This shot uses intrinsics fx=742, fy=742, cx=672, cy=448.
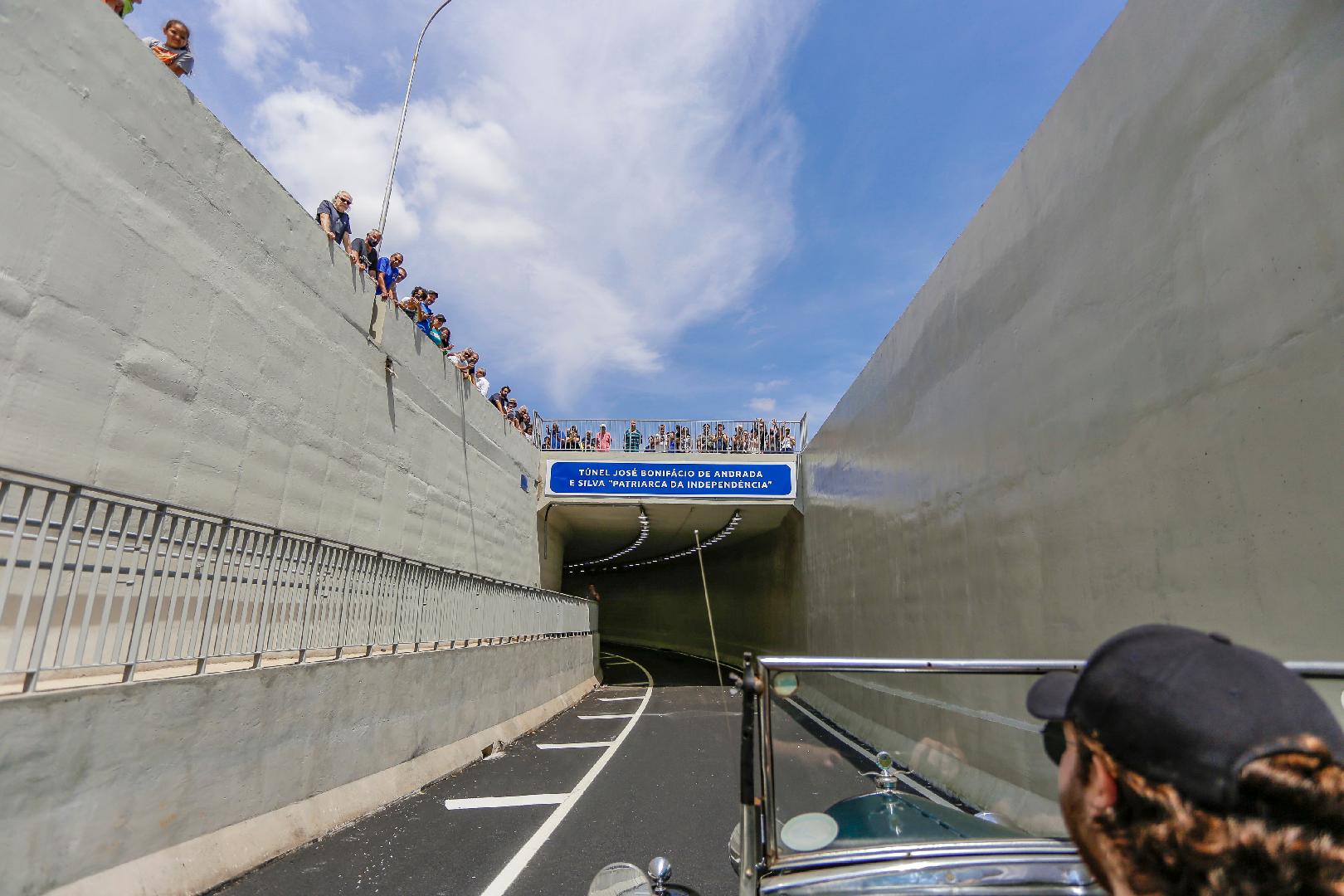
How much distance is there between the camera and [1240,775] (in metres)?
0.94

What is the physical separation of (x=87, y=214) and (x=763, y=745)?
7489 mm

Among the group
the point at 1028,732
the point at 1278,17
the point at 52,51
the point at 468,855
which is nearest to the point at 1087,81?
the point at 1278,17

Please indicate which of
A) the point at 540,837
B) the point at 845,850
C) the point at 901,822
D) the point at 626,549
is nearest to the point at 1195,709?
the point at 845,850

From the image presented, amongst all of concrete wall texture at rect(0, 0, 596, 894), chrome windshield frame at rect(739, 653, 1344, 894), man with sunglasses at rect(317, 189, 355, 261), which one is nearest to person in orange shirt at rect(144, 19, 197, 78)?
concrete wall texture at rect(0, 0, 596, 894)

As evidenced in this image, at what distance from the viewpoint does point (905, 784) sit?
2.64 meters

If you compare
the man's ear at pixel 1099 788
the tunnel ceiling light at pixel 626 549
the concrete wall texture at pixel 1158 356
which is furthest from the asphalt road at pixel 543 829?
the tunnel ceiling light at pixel 626 549

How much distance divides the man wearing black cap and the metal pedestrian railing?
458 centimetres

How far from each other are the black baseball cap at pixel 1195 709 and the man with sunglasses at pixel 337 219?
1157 centimetres

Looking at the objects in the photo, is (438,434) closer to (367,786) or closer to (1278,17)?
(367,786)

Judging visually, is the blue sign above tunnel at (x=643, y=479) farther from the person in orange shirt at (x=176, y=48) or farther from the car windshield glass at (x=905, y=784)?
the car windshield glass at (x=905, y=784)

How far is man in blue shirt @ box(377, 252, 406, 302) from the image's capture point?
1262 cm

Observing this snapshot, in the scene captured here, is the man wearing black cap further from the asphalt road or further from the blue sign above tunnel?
the blue sign above tunnel

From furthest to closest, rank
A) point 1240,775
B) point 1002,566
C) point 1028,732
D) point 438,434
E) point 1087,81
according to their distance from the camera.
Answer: point 438,434 → point 1002,566 → point 1087,81 → point 1028,732 → point 1240,775

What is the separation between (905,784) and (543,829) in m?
4.58
